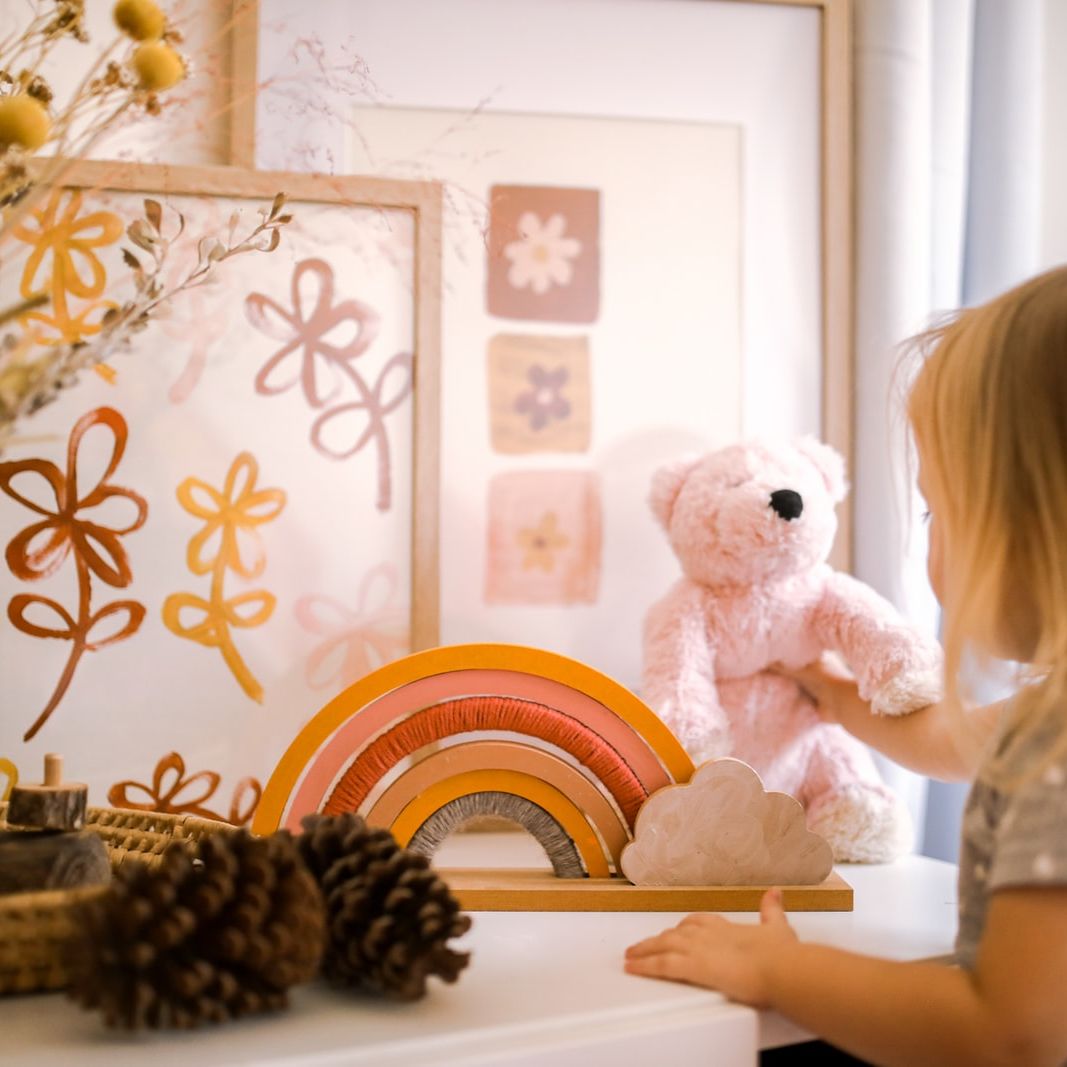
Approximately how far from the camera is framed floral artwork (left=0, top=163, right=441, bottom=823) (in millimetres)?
895

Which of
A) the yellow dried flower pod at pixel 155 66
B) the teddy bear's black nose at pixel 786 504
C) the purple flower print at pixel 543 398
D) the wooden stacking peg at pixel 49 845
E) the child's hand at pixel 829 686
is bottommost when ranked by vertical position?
the wooden stacking peg at pixel 49 845

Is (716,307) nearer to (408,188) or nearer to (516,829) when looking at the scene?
(408,188)

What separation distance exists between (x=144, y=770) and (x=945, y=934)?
0.59 metres

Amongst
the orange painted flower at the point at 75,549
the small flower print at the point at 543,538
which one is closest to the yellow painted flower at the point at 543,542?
the small flower print at the point at 543,538

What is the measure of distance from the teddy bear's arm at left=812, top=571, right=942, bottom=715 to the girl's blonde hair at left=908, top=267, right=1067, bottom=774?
0.24m

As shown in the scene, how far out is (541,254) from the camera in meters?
1.02

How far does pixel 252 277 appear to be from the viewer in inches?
37.3

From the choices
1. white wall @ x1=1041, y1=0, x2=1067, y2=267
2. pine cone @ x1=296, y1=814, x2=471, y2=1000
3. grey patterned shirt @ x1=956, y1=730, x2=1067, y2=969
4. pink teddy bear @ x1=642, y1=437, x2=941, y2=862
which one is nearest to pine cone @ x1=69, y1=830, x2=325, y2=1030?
pine cone @ x1=296, y1=814, x2=471, y2=1000

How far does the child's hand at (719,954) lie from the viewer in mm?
581

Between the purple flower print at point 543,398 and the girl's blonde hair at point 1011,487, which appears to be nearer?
the girl's blonde hair at point 1011,487

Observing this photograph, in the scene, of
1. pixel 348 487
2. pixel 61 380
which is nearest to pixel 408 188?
pixel 348 487

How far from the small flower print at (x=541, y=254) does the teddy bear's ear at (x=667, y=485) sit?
0.65 feet

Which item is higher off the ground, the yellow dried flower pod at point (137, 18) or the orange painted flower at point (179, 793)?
the yellow dried flower pod at point (137, 18)

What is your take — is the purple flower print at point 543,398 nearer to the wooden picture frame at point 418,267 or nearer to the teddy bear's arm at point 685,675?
the wooden picture frame at point 418,267
